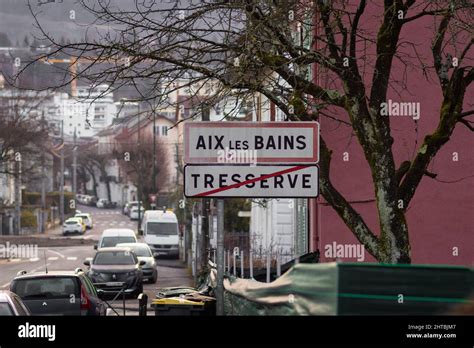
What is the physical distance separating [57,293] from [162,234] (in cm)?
3439

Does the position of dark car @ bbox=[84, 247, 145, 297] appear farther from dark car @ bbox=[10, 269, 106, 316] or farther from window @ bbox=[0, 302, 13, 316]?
window @ bbox=[0, 302, 13, 316]

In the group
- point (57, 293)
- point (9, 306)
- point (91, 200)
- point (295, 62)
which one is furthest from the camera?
point (91, 200)

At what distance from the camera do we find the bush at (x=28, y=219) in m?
81.8

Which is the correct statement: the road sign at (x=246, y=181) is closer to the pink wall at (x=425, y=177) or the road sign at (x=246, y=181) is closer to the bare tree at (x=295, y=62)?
the bare tree at (x=295, y=62)

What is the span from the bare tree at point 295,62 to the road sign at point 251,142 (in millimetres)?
3459

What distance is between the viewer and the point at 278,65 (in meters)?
15.3

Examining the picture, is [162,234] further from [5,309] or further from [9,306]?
[5,309]

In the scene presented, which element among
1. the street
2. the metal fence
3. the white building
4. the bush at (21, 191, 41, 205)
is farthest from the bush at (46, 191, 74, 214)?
the metal fence

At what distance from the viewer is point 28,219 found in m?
82.2

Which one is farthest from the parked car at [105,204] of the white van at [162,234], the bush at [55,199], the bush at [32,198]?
the white van at [162,234]

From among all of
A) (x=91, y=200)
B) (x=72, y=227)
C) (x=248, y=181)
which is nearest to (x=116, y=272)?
(x=248, y=181)

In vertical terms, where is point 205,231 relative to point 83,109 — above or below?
below
